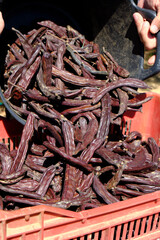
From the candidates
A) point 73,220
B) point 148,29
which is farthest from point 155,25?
point 73,220

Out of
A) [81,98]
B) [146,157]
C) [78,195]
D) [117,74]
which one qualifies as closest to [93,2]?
[117,74]

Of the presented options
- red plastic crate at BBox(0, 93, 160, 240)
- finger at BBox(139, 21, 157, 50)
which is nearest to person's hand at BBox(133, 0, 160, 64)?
finger at BBox(139, 21, 157, 50)

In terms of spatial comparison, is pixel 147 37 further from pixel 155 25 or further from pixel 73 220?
pixel 73 220

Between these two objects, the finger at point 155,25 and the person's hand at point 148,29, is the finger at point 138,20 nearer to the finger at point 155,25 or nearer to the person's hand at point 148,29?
the person's hand at point 148,29

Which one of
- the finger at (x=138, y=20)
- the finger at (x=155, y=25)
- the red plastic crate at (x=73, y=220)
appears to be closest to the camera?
the red plastic crate at (x=73, y=220)

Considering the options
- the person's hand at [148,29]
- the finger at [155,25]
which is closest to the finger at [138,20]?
the person's hand at [148,29]

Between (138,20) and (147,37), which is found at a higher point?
(138,20)

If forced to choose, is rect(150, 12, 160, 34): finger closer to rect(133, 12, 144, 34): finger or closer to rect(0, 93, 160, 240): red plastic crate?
rect(133, 12, 144, 34): finger

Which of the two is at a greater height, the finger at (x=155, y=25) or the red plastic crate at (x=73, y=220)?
the finger at (x=155, y=25)

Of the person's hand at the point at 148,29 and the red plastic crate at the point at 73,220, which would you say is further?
the person's hand at the point at 148,29

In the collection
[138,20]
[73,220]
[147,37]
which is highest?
[138,20]

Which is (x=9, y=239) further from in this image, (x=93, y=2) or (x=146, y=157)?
(x=93, y=2)

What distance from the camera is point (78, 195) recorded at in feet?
5.47

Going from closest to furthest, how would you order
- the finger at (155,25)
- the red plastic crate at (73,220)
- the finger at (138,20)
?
the red plastic crate at (73,220) < the finger at (155,25) < the finger at (138,20)
